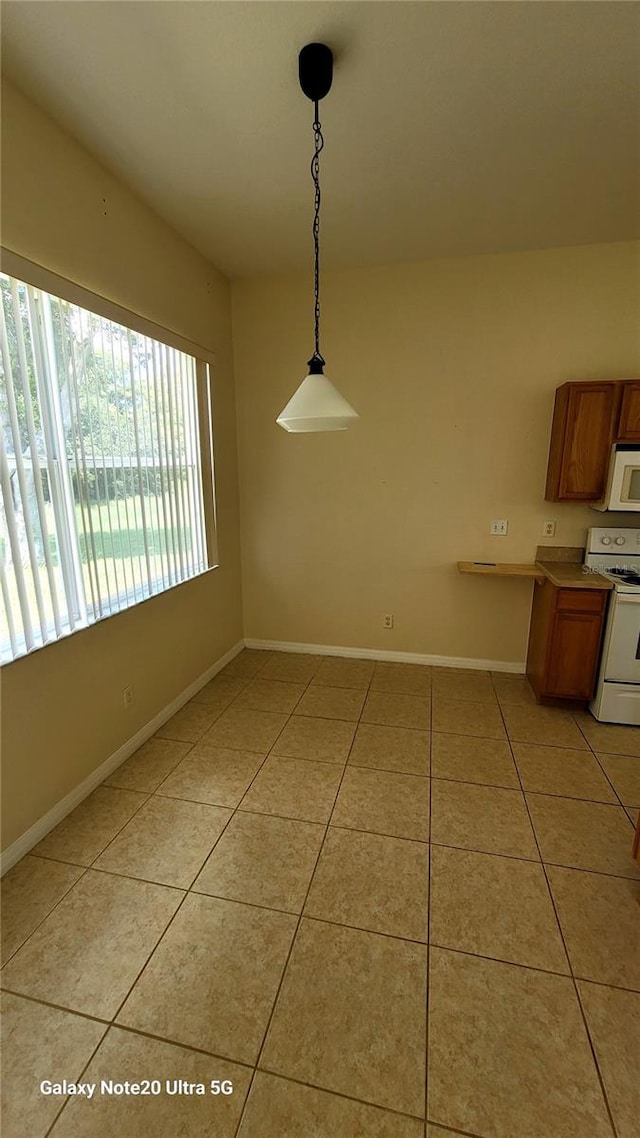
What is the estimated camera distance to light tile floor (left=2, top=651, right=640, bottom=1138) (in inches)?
46.6

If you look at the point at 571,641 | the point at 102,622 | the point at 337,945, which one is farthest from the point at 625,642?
the point at 102,622

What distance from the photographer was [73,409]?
204 centimetres

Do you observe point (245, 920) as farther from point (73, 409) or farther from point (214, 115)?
point (214, 115)

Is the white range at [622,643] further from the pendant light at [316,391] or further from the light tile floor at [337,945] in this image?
the pendant light at [316,391]

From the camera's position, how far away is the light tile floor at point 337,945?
1183 mm

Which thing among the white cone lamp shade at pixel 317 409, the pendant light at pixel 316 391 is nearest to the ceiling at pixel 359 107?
the pendant light at pixel 316 391

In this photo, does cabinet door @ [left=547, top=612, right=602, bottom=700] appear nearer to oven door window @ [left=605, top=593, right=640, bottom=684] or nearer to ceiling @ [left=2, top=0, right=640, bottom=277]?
oven door window @ [left=605, top=593, right=640, bottom=684]

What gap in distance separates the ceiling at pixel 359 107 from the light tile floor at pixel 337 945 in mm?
2944

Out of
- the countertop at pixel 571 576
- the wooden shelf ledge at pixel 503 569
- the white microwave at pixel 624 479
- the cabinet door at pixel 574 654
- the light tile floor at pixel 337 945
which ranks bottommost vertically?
the light tile floor at pixel 337 945

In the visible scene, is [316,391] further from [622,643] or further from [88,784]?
[622,643]

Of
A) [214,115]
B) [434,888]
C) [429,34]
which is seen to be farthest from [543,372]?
[434,888]

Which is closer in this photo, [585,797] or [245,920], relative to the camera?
[245,920]

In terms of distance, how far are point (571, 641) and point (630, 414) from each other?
1406 mm

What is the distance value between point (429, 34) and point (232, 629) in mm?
3465
